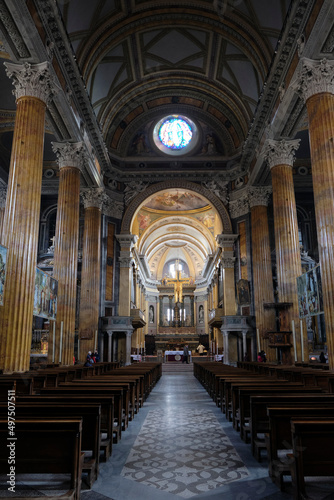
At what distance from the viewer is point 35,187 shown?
10.1 m

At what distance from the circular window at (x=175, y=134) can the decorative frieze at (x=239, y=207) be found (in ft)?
15.5

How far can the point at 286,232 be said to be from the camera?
14414mm

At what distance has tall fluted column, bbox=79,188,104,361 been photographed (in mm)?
18078

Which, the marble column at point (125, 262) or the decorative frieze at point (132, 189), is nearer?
the marble column at point (125, 262)

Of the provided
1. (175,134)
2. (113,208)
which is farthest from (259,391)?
(175,134)

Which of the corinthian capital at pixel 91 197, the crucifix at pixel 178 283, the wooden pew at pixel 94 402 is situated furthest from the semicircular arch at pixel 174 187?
the crucifix at pixel 178 283

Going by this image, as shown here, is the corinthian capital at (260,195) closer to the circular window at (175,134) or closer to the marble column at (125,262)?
the circular window at (175,134)

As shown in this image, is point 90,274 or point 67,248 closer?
point 67,248

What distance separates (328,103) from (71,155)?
919 centimetres

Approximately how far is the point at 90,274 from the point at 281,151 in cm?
1022

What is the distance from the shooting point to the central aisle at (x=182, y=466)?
11.6ft

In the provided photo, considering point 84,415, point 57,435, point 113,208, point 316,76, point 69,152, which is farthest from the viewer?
point 113,208

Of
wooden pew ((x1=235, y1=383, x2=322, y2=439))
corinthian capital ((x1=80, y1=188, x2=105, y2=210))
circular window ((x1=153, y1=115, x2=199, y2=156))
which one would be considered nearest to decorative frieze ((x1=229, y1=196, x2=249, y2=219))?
circular window ((x1=153, y1=115, x2=199, y2=156))

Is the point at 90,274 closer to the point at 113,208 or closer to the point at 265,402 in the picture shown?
the point at 113,208
